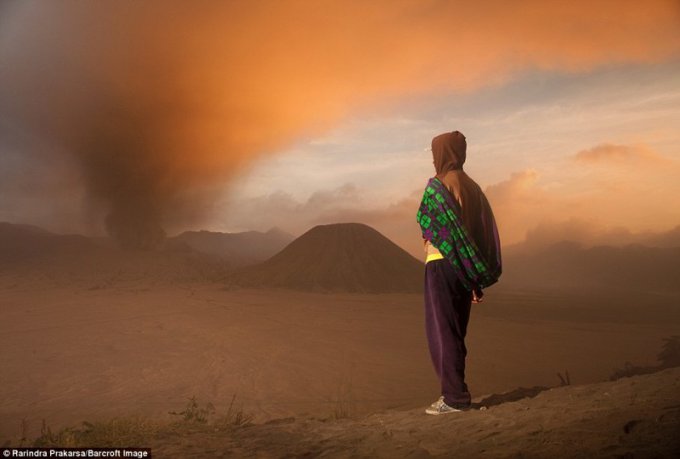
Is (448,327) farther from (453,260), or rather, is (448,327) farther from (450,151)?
(450,151)

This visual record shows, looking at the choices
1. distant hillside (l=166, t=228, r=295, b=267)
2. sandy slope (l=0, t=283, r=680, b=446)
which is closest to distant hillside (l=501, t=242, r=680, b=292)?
sandy slope (l=0, t=283, r=680, b=446)

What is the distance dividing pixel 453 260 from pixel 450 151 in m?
0.99

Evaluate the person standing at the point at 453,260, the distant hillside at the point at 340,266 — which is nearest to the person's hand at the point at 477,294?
the person standing at the point at 453,260

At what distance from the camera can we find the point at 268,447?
304 centimetres

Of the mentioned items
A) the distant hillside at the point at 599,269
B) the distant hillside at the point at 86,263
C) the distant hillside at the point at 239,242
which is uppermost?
the distant hillside at the point at 239,242

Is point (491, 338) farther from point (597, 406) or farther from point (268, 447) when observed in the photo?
point (268, 447)

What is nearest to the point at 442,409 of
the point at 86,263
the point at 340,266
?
the point at 340,266

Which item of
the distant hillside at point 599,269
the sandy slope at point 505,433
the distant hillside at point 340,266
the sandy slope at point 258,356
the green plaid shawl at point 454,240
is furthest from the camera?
the distant hillside at point 599,269

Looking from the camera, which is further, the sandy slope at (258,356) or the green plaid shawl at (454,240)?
the sandy slope at (258,356)

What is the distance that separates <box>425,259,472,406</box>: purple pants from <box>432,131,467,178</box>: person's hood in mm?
856

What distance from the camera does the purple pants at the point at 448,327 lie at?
3.55 metres

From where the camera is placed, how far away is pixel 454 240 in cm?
356

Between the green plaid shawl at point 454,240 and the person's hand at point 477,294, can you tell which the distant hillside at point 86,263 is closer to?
the green plaid shawl at point 454,240

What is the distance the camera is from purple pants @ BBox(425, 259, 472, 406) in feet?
11.6
